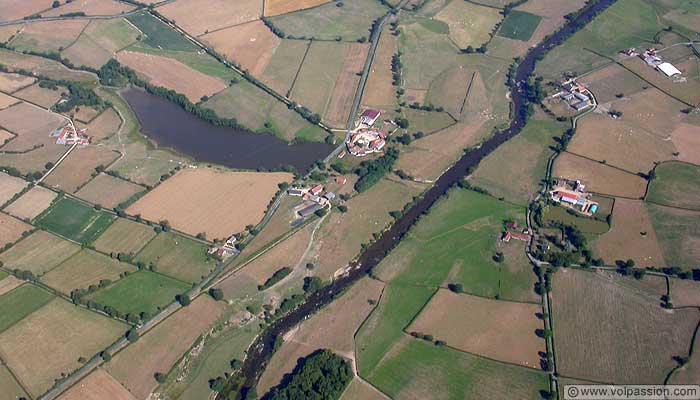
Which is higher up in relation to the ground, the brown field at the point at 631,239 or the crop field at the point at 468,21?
the crop field at the point at 468,21

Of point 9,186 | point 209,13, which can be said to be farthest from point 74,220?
point 209,13

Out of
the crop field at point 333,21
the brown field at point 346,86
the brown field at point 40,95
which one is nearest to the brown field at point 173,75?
the brown field at point 40,95

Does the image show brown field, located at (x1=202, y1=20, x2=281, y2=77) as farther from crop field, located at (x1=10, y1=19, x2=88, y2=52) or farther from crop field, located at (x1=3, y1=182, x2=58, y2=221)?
crop field, located at (x1=3, y1=182, x2=58, y2=221)

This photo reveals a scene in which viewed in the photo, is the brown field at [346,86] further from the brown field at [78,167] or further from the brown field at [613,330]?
the brown field at [613,330]

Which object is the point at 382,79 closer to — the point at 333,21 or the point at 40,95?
the point at 333,21

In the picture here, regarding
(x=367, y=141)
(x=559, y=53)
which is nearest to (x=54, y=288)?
(x=367, y=141)

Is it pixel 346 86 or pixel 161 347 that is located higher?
pixel 346 86
